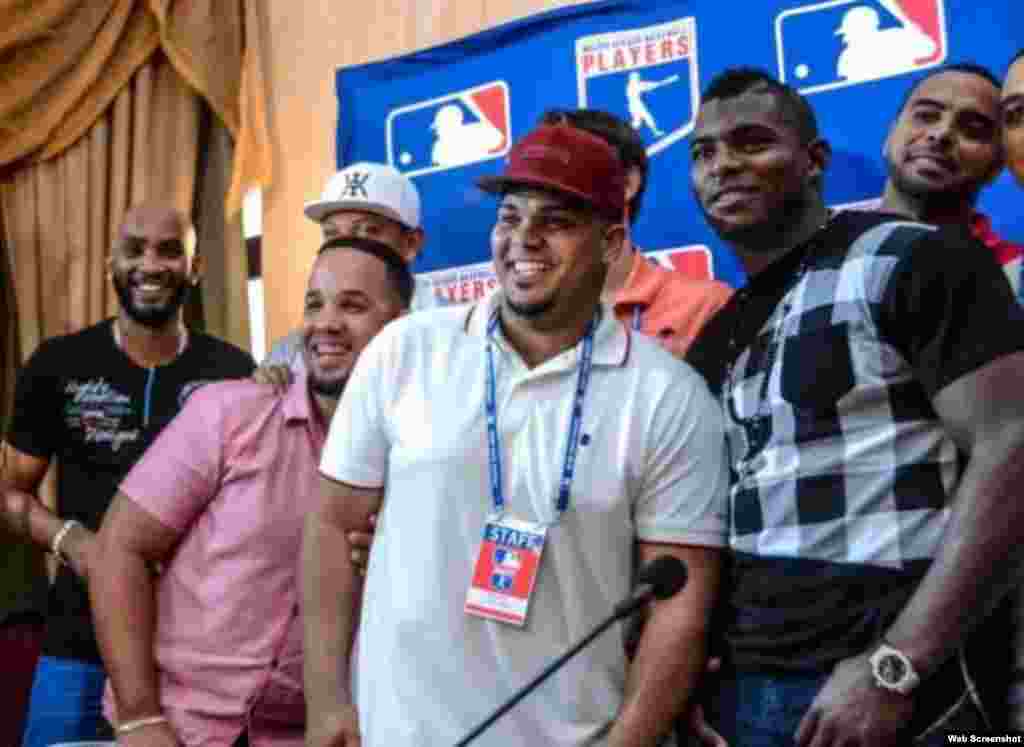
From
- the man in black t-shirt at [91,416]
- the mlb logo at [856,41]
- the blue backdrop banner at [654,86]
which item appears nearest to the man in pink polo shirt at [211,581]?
the man in black t-shirt at [91,416]

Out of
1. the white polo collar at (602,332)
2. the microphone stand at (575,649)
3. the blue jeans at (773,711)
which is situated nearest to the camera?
the microphone stand at (575,649)

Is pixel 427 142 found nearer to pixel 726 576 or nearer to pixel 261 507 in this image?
pixel 261 507

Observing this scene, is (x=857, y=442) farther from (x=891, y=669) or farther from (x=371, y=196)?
(x=371, y=196)

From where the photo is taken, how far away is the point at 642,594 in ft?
4.91

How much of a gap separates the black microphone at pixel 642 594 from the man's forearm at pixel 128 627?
0.74 meters

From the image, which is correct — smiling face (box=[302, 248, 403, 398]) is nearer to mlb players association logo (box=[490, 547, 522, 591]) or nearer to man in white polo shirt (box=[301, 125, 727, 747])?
man in white polo shirt (box=[301, 125, 727, 747])

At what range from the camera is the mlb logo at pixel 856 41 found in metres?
2.58

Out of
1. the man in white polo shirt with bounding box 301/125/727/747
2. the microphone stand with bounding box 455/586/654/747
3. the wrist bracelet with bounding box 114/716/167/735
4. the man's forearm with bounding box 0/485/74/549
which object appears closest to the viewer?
the microphone stand with bounding box 455/586/654/747

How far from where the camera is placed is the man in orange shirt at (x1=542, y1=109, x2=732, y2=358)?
233 centimetres

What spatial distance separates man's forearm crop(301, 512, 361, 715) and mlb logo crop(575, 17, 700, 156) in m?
1.46

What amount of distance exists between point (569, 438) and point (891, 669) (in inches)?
19.5

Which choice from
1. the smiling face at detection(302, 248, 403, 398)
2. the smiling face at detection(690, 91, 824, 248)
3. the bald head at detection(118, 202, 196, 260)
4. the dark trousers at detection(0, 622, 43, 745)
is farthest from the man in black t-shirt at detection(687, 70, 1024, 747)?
the dark trousers at detection(0, 622, 43, 745)

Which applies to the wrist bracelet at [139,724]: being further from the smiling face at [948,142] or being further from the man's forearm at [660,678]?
the smiling face at [948,142]

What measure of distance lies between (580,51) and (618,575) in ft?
5.73
